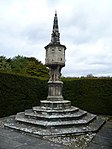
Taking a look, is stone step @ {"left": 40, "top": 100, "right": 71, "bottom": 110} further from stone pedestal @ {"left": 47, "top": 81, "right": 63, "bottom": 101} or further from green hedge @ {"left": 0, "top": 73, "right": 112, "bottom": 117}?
green hedge @ {"left": 0, "top": 73, "right": 112, "bottom": 117}

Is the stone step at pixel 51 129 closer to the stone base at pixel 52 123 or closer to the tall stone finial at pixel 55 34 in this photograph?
the stone base at pixel 52 123

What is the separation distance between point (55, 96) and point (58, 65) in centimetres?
175

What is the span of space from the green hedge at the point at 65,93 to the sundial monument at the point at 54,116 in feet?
7.67

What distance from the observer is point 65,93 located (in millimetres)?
14695

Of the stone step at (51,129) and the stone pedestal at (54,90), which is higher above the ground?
the stone pedestal at (54,90)

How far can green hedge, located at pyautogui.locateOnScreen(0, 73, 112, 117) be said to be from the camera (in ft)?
38.9

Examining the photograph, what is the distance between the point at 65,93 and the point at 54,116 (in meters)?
6.10

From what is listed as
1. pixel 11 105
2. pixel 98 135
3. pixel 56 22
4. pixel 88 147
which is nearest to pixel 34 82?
pixel 11 105

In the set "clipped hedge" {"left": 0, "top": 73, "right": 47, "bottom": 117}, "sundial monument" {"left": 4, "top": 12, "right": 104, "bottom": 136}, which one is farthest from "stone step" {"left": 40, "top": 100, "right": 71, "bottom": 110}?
"clipped hedge" {"left": 0, "top": 73, "right": 47, "bottom": 117}

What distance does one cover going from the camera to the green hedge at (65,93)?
1185cm

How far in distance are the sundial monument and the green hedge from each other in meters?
2.34

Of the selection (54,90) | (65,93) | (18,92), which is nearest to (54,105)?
(54,90)

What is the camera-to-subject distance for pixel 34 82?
14.0 m

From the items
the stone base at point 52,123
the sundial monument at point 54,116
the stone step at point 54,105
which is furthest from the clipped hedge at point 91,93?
the stone base at point 52,123
